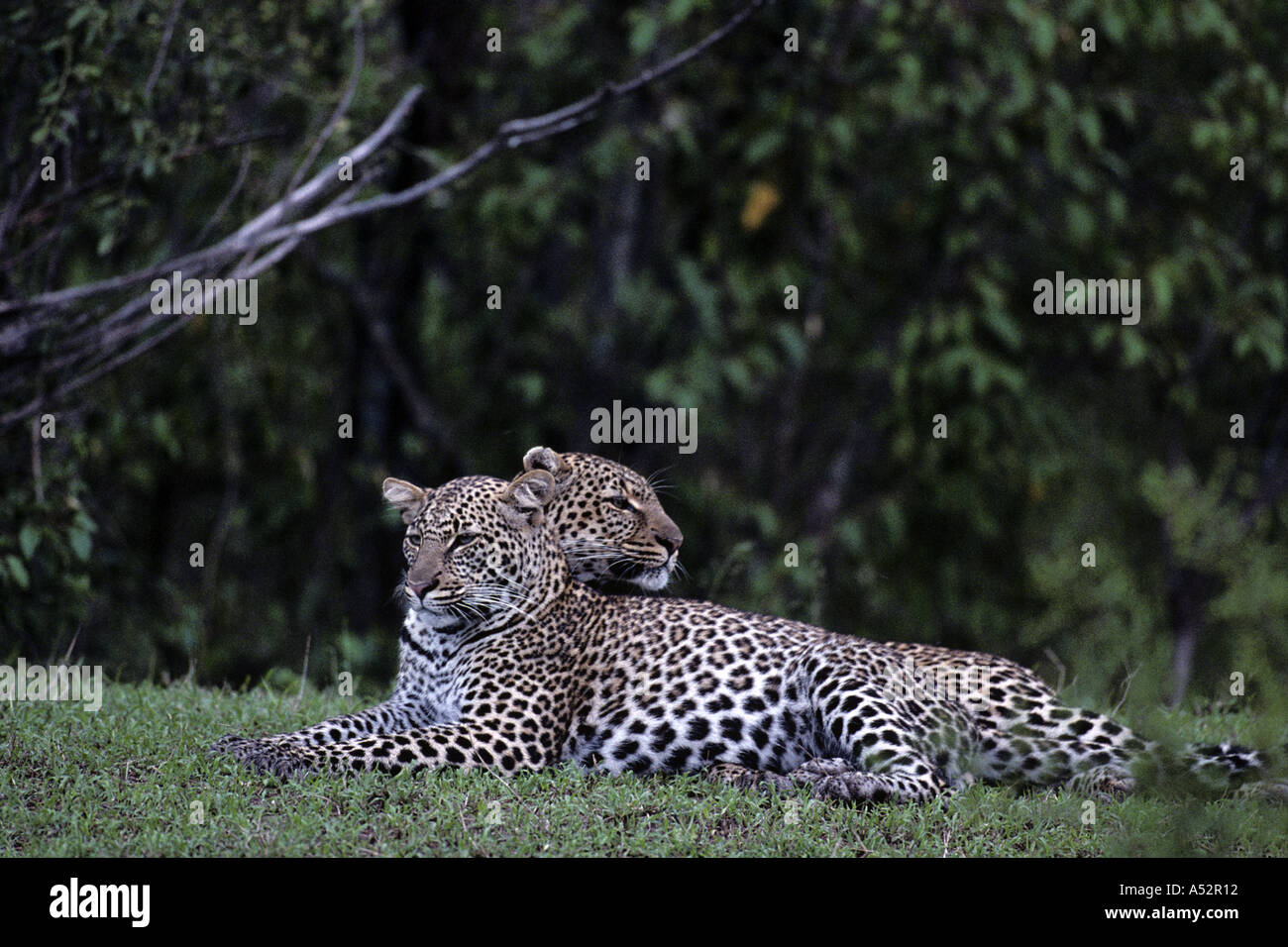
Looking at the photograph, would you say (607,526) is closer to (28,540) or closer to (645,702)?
(645,702)

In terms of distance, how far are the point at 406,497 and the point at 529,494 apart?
22.1 inches

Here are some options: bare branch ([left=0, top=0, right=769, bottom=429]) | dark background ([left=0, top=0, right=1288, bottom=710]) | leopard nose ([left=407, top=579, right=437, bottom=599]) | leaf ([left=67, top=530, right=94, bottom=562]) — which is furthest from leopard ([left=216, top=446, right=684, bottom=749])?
dark background ([left=0, top=0, right=1288, bottom=710])

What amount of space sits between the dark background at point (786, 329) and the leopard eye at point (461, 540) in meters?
5.64

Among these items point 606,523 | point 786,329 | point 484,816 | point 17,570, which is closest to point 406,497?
point 606,523

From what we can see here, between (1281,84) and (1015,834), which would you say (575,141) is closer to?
(1281,84)

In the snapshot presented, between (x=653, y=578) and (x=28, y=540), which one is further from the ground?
(x=28, y=540)

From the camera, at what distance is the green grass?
5871 millimetres

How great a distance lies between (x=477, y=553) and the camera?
744 centimetres

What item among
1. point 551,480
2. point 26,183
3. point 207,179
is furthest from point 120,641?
point 551,480

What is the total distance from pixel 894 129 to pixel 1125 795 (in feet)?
32.2

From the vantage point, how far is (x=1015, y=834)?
6383 millimetres

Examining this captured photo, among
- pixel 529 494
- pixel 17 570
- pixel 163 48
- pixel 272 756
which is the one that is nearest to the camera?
pixel 272 756

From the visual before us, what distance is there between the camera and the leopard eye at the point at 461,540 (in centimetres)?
738

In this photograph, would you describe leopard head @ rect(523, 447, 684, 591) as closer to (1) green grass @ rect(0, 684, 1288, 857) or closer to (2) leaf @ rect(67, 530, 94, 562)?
(1) green grass @ rect(0, 684, 1288, 857)
